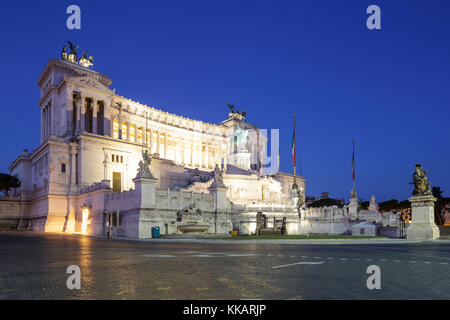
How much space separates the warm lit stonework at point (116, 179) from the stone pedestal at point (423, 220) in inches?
811

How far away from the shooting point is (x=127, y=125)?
93.4 m

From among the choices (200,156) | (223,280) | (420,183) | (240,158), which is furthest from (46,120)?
(223,280)

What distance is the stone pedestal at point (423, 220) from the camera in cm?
3319

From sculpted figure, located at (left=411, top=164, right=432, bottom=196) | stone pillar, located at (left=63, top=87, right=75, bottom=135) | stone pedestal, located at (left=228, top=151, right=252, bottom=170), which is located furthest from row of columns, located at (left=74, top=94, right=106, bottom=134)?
sculpted figure, located at (left=411, top=164, right=432, bottom=196)

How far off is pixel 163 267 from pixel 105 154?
190 feet

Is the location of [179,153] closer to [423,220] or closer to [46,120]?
[46,120]

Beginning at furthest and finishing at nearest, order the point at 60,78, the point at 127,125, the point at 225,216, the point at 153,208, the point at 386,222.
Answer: the point at 127,125 → the point at 60,78 → the point at 386,222 → the point at 225,216 → the point at 153,208

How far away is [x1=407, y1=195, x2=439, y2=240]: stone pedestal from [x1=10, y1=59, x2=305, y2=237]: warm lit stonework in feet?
67.6

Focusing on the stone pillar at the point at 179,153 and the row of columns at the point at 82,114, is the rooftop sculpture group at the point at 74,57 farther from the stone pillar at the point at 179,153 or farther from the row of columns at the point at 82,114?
the stone pillar at the point at 179,153

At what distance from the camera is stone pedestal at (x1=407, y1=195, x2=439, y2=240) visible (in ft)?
109

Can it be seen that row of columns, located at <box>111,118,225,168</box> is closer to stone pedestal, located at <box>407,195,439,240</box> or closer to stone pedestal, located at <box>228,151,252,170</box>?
stone pedestal, located at <box>228,151,252,170</box>

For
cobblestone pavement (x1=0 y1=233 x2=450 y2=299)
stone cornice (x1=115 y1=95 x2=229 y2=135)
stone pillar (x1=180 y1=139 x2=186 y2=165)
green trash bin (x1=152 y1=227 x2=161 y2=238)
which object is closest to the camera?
cobblestone pavement (x1=0 y1=233 x2=450 y2=299)
